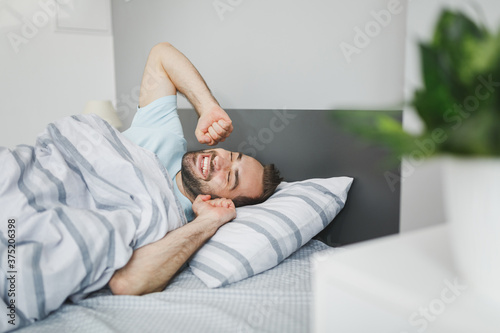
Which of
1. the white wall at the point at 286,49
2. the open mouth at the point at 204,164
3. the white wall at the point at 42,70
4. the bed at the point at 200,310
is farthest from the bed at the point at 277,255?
the white wall at the point at 42,70

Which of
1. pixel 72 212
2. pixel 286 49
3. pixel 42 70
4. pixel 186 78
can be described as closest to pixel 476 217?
pixel 72 212

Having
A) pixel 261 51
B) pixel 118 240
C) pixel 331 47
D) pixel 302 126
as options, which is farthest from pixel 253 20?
pixel 118 240

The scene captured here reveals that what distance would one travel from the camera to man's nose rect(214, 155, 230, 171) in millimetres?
1471

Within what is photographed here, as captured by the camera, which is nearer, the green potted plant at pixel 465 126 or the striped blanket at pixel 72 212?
the green potted plant at pixel 465 126

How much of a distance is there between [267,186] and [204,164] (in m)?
0.25

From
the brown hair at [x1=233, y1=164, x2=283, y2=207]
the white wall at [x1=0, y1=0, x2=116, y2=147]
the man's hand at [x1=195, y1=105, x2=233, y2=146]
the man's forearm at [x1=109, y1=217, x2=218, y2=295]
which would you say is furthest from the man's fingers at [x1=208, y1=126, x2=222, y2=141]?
the white wall at [x1=0, y1=0, x2=116, y2=147]

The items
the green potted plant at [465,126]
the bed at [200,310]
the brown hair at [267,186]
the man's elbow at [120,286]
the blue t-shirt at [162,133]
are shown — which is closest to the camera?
the green potted plant at [465,126]

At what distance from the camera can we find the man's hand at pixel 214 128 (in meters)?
1.49

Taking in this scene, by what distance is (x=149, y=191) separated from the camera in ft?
3.76

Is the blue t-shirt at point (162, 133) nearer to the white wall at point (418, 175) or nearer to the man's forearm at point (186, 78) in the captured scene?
the man's forearm at point (186, 78)

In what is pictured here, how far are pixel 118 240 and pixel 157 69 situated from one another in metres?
1.00

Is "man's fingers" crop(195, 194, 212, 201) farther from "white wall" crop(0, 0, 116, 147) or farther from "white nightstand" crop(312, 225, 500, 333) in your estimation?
"white wall" crop(0, 0, 116, 147)

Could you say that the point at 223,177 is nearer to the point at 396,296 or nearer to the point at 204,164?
the point at 204,164

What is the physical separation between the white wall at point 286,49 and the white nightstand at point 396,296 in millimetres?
525
